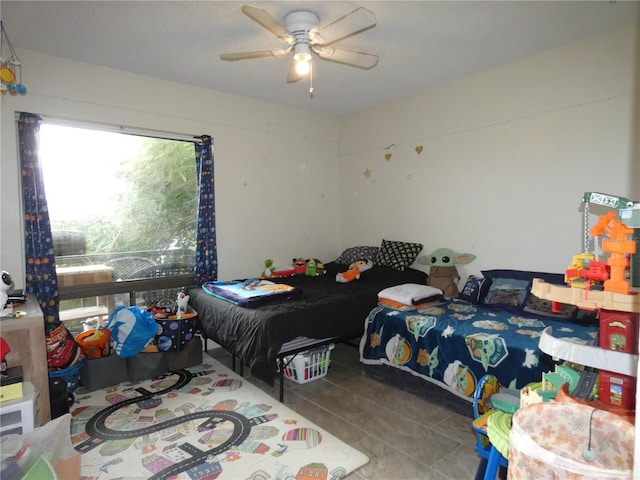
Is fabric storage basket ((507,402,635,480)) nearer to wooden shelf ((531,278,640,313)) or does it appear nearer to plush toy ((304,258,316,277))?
wooden shelf ((531,278,640,313))

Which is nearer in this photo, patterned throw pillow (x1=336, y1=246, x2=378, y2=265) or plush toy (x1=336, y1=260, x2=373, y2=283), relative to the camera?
plush toy (x1=336, y1=260, x2=373, y2=283)

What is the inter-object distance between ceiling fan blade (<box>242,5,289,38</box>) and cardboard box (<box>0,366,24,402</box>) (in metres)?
2.05

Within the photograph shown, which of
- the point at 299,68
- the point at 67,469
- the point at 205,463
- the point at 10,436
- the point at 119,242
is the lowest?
the point at 205,463

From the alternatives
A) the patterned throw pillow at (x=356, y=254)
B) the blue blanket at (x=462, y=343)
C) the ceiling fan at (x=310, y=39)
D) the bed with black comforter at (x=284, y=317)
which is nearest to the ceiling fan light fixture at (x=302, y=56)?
the ceiling fan at (x=310, y=39)

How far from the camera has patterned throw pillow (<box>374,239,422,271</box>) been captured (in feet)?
12.9

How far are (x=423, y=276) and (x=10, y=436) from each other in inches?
126

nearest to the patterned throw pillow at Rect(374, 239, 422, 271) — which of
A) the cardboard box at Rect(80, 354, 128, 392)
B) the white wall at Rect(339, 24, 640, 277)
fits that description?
the white wall at Rect(339, 24, 640, 277)

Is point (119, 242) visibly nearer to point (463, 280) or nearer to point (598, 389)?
point (463, 280)

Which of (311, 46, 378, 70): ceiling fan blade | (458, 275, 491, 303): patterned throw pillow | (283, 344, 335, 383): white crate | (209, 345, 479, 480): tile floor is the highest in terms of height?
(311, 46, 378, 70): ceiling fan blade

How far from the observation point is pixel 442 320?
275 centimetres

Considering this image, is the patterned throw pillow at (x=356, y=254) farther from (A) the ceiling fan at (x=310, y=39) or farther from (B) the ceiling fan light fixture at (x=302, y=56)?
(B) the ceiling fan light fixture at (x=302, y=56)

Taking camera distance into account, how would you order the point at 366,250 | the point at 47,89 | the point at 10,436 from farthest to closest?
the point at 366,250
the point at 47,89
the point at 10,436

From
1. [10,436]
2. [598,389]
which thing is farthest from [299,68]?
[10,436]

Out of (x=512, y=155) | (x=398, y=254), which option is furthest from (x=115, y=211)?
(x=512, y=155)
